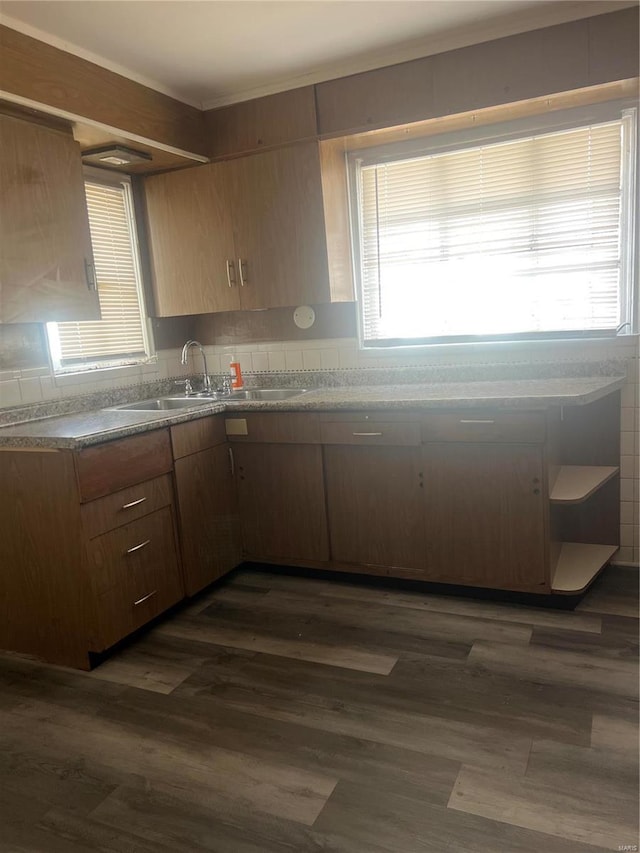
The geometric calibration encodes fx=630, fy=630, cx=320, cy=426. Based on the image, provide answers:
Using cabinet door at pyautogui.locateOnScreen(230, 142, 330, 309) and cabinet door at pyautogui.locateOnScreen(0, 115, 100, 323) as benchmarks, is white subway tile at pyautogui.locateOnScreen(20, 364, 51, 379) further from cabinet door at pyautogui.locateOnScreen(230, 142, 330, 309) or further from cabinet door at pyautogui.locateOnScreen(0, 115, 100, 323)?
cabinet door at pyautogui.locateOnScreen(230, 142, 330, 309)

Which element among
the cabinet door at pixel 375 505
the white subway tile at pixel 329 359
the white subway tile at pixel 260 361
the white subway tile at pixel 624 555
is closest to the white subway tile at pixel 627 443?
the white subway tile at pixel 624 555

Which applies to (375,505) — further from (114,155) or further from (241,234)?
(114,155)

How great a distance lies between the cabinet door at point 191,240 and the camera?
3.46 meters

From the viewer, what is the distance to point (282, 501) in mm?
3197

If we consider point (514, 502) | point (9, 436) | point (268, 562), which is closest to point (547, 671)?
point (514, 502)

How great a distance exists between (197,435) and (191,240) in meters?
1.23

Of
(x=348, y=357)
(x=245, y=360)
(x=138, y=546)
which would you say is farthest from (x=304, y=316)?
(x=138, y=546)

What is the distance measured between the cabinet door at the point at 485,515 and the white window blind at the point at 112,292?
6.13ft

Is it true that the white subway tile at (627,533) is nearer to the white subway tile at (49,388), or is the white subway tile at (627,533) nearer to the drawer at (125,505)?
the drawer at (125,505)

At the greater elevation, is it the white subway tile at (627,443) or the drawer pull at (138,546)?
the white subway tile at (627,443)

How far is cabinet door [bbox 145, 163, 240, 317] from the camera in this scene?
3.46 meters

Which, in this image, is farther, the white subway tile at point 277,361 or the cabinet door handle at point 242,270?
the white subway tile at point 277,361

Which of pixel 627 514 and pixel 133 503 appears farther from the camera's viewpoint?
pixel 627 514

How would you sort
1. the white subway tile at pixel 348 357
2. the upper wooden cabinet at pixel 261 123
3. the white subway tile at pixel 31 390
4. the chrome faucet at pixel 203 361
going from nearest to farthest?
the white subway tile at pixel 31 390
the upper wooden cabinet at pixel 261 123
the white subway tile at pixel 348 357
the chrome faucet at pixel 203 361
